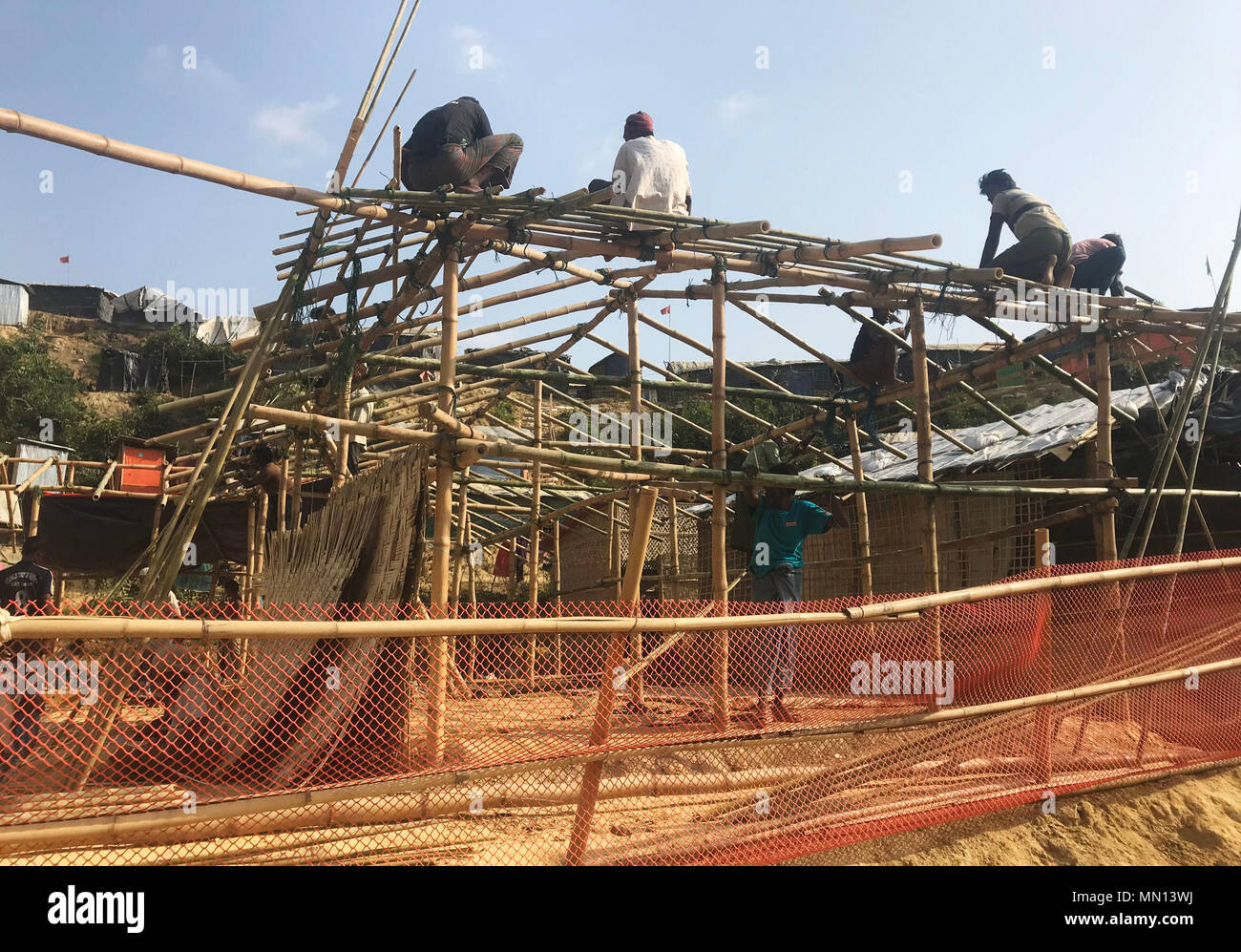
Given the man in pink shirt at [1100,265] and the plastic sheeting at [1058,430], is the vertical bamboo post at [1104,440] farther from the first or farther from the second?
the plastic sheeting at [1058,430]

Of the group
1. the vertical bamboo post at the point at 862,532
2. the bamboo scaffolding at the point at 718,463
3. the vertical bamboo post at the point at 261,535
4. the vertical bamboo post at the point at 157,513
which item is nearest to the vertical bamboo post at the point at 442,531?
the bamboo scaffolding at the point at 718,463

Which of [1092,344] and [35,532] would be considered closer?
[1092,344]

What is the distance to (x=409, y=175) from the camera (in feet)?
19.2

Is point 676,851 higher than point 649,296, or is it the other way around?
point 649,296

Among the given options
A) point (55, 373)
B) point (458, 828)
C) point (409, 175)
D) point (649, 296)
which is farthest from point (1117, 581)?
point (55, 373)

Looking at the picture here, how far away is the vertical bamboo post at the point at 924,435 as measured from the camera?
248 inches

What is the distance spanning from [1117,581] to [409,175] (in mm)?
4734

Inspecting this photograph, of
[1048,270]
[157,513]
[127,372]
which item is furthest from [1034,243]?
[127,372]

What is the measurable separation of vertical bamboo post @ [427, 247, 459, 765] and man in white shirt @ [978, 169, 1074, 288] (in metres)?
4.17

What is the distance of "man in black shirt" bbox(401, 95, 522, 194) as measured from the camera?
223 inches

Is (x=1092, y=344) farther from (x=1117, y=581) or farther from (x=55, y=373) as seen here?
(x=55, y=373)

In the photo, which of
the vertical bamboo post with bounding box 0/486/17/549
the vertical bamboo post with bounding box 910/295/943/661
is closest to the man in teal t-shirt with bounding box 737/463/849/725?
the vertical bamboo post with bounding box 910/295/943/661

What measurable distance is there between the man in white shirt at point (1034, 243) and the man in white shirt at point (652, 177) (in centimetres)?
252

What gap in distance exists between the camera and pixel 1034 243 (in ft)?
23.0
